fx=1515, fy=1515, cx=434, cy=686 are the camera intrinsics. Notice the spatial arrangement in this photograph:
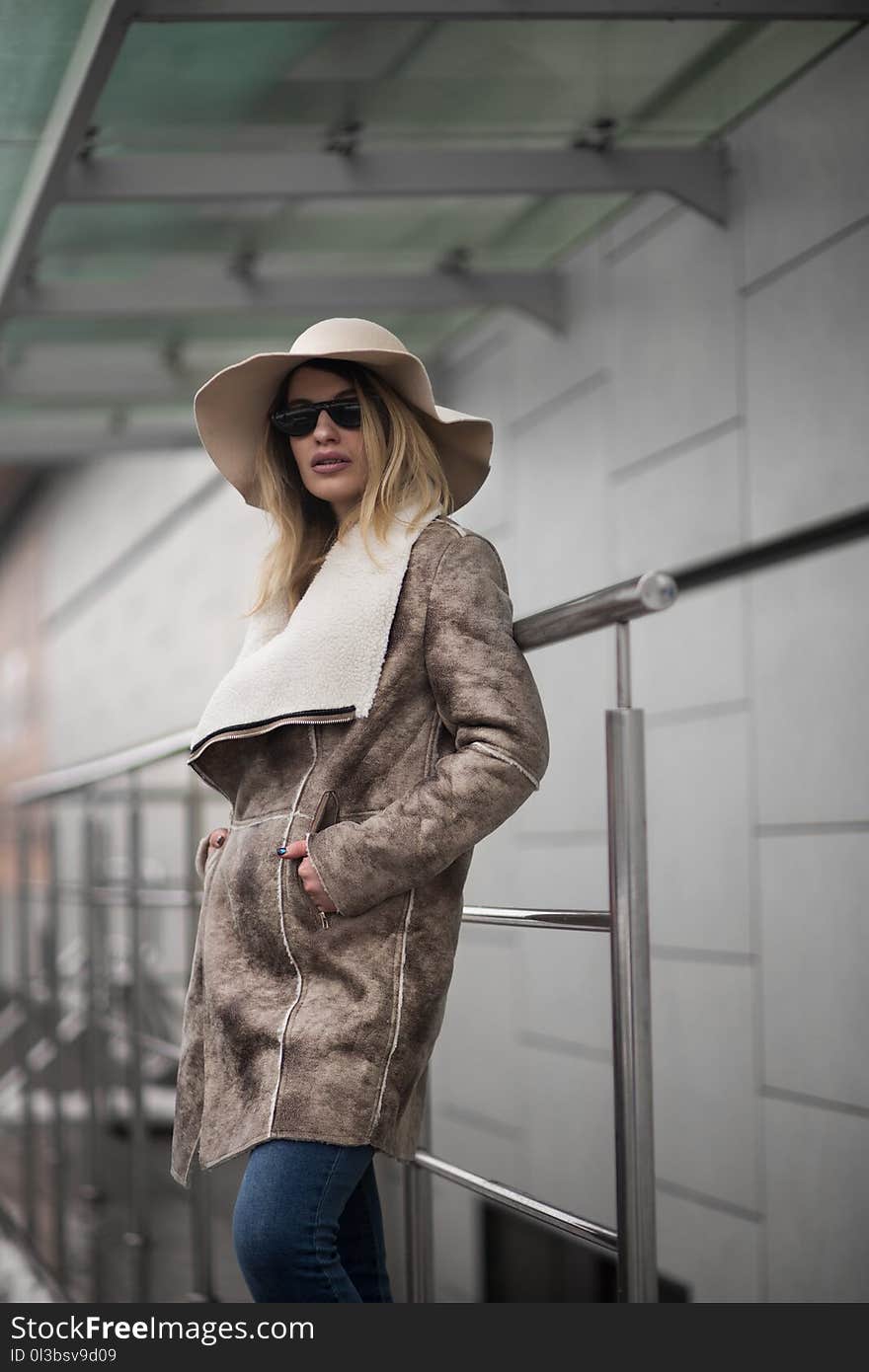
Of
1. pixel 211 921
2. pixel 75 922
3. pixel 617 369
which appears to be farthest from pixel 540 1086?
pixel 75 922

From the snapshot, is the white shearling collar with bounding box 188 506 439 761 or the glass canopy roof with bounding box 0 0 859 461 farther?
the glass canopy roof with bounding box 0 0 859 461

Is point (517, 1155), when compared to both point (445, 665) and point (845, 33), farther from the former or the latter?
point (445, 665)

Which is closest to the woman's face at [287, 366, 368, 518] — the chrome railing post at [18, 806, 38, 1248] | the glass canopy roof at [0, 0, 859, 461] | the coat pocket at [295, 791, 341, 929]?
the coat pocket at [295, 791, 341, 929]

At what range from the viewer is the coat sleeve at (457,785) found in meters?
1.39

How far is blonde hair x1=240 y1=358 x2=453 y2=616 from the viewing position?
1565mm

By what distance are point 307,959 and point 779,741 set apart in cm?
230

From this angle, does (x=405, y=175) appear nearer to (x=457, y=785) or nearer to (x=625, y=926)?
(x=457, y=785)

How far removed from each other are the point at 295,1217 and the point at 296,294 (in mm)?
3527

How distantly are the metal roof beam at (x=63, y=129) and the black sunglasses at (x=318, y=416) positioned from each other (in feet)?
4.78

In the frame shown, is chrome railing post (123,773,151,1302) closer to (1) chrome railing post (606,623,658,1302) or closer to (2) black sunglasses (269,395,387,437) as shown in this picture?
(2) black sunglasses (269,395,387,437)

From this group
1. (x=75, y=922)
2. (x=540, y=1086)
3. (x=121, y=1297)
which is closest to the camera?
(x=121, y=1297)

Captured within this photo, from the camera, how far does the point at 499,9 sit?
9.62 feet

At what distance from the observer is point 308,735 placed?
150 centimetres

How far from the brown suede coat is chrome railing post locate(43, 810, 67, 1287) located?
2061 millimetres
